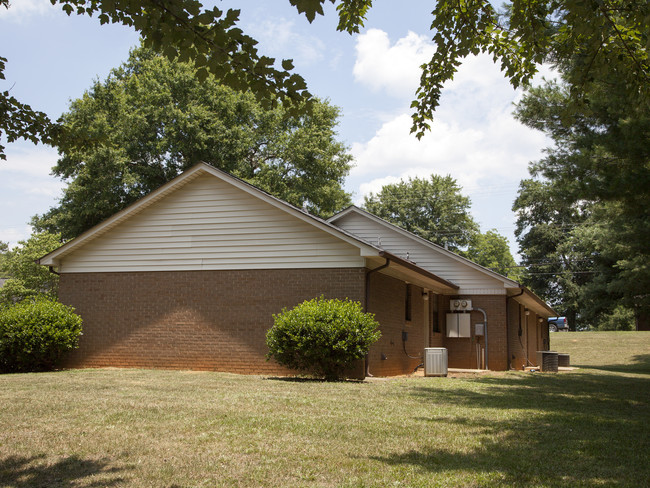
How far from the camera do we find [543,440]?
6910 millimetres

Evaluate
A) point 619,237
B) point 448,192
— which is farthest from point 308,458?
point 448,192

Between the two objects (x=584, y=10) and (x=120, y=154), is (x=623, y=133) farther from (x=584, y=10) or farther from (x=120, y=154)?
(x=120, y=154)

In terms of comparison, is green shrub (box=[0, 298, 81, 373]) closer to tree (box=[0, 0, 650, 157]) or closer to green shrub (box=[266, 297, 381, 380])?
green shrub (box=[266, 297, 381, 380])

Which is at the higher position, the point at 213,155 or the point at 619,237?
the point at 213,155

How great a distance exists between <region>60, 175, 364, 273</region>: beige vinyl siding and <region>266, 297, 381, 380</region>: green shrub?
188 cm

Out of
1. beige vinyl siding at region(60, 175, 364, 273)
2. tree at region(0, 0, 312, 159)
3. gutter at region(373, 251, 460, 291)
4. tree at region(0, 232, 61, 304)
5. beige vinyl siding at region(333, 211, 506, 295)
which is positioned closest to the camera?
tree at region(0, 0, 312, 159)

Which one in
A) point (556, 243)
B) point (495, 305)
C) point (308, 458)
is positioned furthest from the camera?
point (556, 243)

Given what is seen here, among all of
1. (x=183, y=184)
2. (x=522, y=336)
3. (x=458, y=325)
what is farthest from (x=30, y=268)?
(x=522, y=336)

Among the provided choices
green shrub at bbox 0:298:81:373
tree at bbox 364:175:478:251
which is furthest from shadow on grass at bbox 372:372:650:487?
tree at bbox 364:175:478:251

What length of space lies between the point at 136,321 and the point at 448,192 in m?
44.2

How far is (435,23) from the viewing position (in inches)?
297

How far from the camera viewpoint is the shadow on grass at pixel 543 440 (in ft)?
17.7

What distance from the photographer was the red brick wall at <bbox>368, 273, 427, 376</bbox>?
15727 mm

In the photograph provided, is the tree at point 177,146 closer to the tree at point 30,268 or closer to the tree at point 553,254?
the tree at point 30,268
